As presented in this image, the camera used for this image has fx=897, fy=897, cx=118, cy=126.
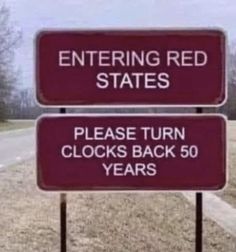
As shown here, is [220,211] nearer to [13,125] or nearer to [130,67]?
[130,67]

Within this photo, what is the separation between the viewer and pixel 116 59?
6648 millimetres

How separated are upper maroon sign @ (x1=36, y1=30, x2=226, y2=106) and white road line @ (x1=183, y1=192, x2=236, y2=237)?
5.50m

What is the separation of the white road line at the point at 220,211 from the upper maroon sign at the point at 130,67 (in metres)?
5.50

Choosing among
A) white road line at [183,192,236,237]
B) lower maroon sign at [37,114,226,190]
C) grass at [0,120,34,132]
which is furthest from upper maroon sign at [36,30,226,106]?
grass at [0,120,34,132]

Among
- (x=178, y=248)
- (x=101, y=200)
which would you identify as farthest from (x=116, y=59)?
(x=101, y=200)

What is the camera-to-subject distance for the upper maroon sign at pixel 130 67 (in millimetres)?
6637

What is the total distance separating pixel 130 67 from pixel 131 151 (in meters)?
0.63

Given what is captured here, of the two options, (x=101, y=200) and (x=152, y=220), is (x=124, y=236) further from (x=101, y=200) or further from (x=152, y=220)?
(x=101, y=200)

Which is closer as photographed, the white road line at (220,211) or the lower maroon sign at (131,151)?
the lower maroon sign at (131,151)

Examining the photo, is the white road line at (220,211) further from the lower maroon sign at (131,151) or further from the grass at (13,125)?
the grass at (13,125)

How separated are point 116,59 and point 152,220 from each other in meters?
A: 6.19

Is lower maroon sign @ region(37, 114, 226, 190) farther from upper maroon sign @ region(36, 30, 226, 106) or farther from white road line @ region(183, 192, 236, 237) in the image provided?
white road line @ region(183, 192, 236, 237)

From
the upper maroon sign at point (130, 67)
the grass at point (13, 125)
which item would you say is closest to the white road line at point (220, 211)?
the upper maroon sign at point (130, 67)

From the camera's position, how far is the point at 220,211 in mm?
14531
